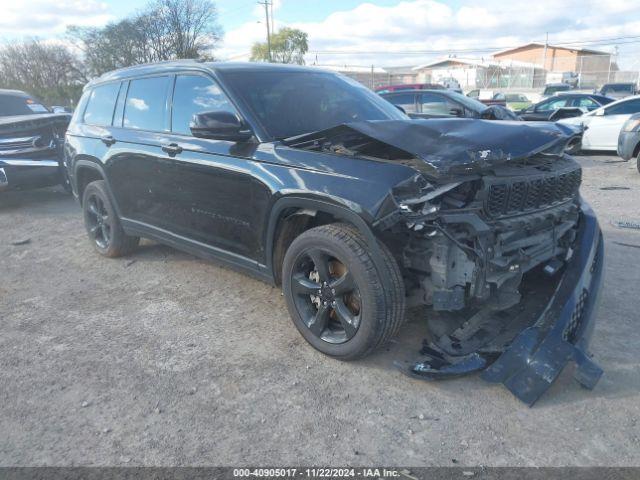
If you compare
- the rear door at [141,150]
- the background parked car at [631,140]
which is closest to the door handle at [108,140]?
the rear door at [141,150]

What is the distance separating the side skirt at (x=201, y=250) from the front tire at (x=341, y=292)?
13.3 inches

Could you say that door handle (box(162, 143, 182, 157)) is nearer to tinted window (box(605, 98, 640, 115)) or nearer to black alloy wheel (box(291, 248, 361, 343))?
black alloy wheel (box(291, 248, 361, 343))

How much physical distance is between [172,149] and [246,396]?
2.12 meters

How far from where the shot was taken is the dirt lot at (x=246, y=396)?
2.47 meters

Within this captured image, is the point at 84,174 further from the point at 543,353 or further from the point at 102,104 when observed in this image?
the point at 543,353

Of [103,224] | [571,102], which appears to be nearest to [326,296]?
[103,224]

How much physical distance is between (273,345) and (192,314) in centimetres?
89

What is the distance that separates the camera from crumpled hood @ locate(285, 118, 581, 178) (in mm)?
2756

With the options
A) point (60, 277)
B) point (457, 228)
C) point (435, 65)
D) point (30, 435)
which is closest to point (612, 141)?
point (457, 228)

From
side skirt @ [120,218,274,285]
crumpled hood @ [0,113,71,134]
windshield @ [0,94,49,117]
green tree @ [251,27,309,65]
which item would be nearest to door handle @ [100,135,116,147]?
side skirt @ [120,218,274,285]

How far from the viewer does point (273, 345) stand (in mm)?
3500

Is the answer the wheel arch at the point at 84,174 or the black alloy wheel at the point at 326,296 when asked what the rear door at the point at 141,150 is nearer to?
the wheel arch at the point at 84,174

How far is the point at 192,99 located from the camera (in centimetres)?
404

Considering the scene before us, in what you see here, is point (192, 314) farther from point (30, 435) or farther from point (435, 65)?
point (435, 65)
